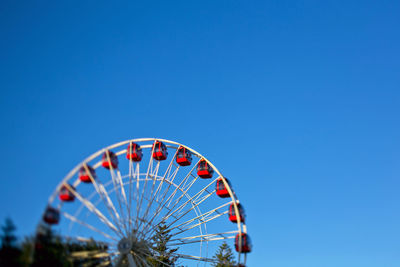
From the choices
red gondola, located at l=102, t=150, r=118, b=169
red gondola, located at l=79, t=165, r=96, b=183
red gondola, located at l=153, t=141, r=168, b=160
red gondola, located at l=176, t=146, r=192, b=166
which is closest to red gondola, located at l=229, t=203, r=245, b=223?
red gondola, located at l=176, t=146, r=192, b=166

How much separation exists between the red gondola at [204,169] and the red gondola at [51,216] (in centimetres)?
1061

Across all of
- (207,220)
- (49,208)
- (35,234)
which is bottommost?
(35,234)

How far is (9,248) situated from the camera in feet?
90.6

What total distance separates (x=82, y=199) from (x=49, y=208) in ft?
7.67

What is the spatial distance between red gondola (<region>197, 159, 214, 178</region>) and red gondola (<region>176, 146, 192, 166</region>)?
3.22ft

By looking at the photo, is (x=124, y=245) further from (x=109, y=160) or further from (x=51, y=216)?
(x=109, y=160)

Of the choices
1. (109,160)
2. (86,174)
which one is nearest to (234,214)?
(109,160)

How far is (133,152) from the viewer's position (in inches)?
1278

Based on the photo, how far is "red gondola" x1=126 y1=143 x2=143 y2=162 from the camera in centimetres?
3244

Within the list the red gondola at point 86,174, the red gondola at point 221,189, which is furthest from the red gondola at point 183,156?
the red gondola at point 86,174

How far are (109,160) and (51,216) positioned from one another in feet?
17.2

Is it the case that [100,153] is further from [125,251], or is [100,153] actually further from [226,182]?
[226,182]

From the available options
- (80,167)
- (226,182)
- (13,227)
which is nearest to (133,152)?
(80,167)

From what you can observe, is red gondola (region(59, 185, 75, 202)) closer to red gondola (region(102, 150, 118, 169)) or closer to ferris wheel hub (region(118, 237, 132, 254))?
red gondola (region(102, 150, 118, 169))
